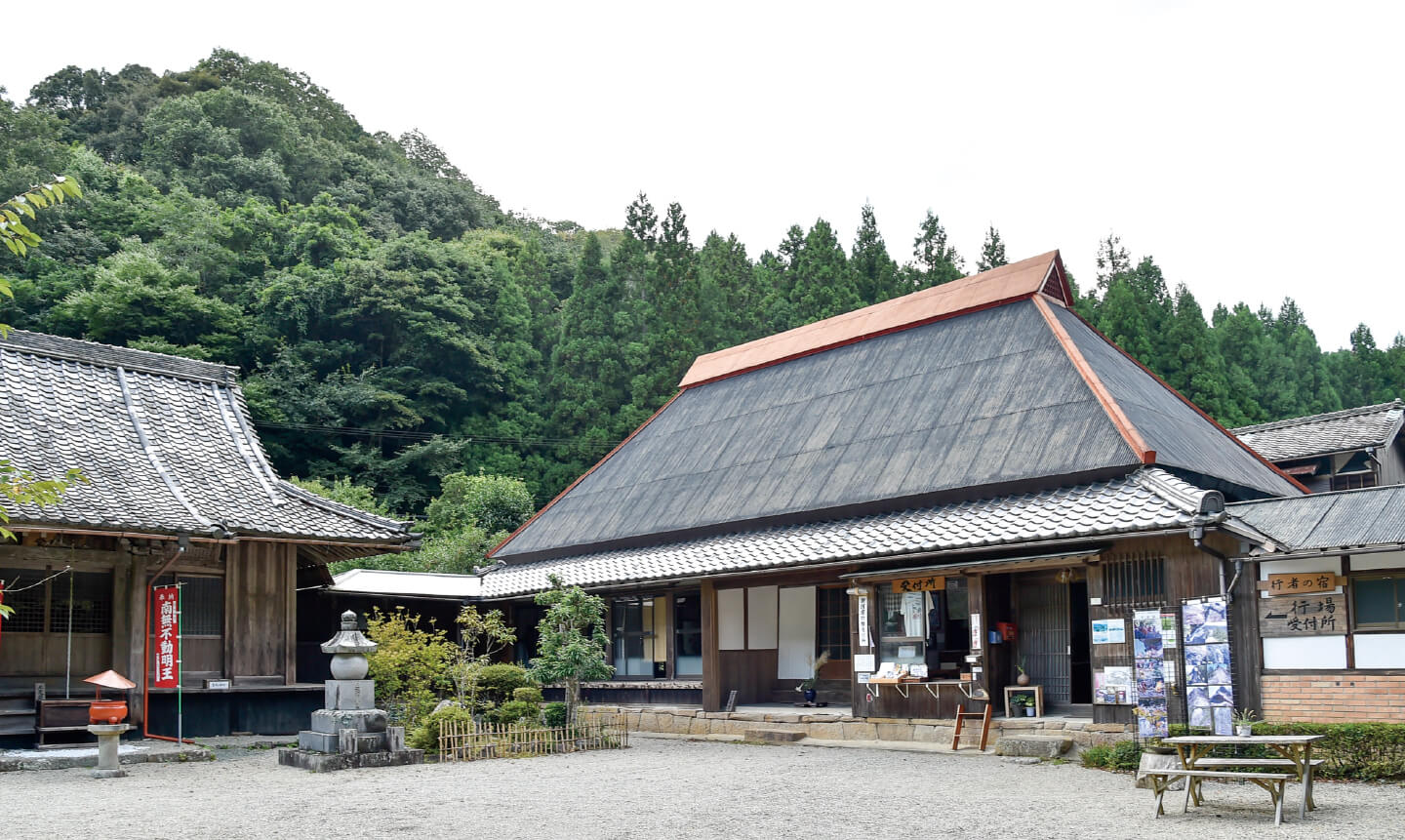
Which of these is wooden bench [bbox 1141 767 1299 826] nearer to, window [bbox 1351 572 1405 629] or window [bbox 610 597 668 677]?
window [bbox 1351 572 1405 629]

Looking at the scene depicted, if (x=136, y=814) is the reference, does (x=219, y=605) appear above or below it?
above

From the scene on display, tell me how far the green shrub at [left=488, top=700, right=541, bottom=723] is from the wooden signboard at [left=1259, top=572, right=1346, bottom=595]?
8.84 m

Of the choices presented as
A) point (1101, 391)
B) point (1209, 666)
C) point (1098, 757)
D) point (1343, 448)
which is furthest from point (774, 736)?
point (1343, 448)

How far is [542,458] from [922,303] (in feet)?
56.9

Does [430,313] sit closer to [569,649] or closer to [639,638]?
[639,638]

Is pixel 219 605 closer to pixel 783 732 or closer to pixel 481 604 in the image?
pixel 481 604

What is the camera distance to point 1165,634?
11.9 m

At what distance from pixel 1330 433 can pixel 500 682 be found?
52.1 ft

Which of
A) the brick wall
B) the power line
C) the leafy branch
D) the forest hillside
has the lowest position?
the brick wall


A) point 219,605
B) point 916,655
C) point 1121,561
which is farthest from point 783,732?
point 219,605

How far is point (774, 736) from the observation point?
15266 millimetres

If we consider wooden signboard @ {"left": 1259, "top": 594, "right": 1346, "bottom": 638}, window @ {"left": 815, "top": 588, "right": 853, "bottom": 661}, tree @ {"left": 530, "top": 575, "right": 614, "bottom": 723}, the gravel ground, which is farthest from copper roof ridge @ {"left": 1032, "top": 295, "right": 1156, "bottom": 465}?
tree @ {"left": 530, "top": 575, "right": 614, "bottom": 723}

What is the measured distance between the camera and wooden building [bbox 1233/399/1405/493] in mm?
20125

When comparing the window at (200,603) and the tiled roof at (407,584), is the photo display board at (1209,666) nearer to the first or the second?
the window at (200,603)
